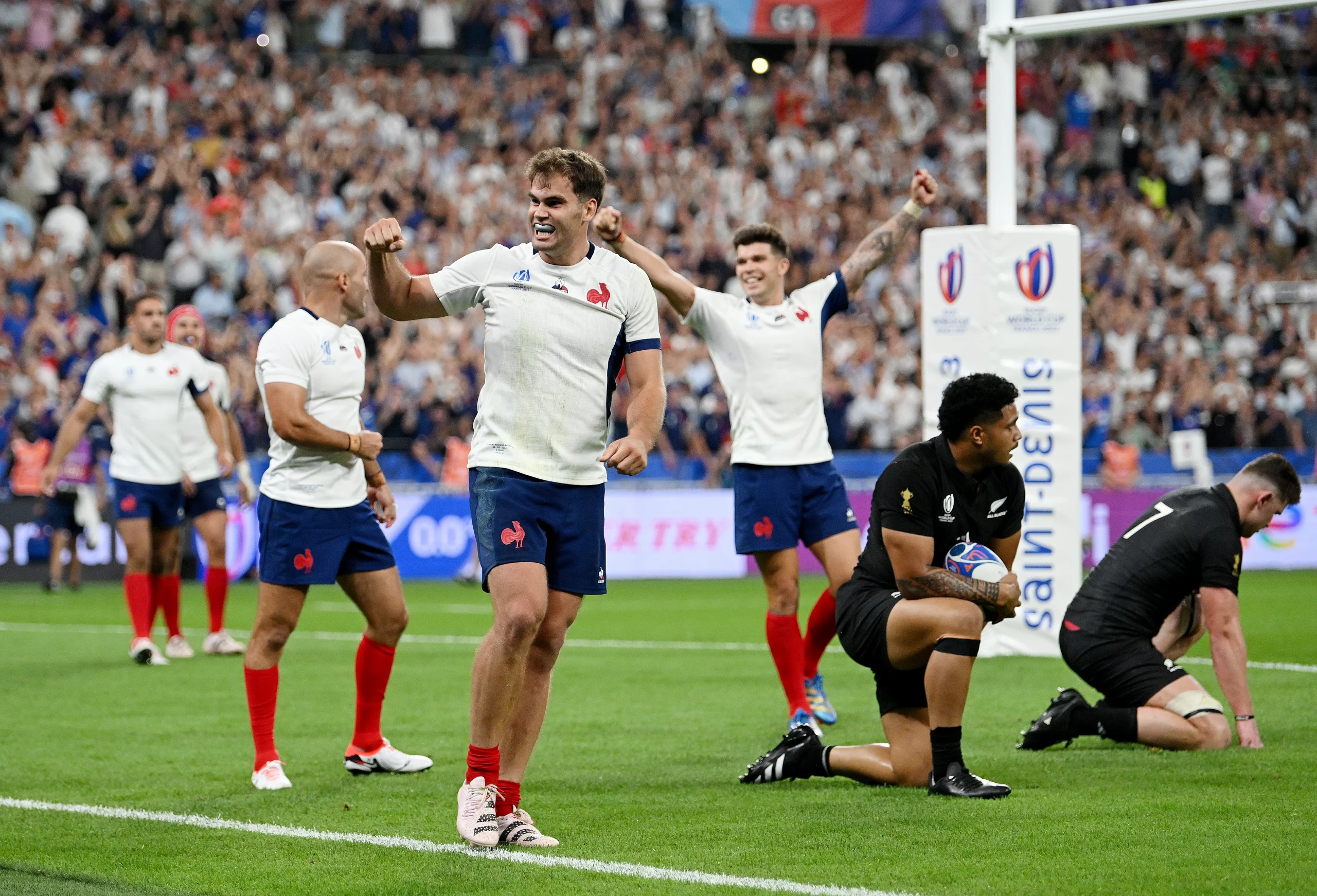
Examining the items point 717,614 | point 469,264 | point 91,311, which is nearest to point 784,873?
point 469,264

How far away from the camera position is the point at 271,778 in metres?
7.03

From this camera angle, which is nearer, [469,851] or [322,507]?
[469,851]

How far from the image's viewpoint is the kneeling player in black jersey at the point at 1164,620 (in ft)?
24.8

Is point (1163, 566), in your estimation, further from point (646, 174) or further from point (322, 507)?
point (646, 174)

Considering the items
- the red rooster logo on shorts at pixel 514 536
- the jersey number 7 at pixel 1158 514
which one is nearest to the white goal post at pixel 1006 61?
the jersey number 7 at pixel 1158 514

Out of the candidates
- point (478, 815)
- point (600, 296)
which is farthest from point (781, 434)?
point (478, 815)

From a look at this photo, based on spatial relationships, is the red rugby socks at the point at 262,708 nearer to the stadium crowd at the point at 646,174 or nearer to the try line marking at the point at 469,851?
the try line marking at the point at 469,851

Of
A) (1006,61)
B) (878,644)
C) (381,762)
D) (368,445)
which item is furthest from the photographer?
(1006,61)

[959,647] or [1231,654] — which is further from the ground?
[959,647]

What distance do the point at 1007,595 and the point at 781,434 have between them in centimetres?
269

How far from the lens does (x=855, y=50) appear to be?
32.3 meters

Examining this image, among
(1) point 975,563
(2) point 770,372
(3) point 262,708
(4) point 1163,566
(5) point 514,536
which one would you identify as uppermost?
(2) point 770,372

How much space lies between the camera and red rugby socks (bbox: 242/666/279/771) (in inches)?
281

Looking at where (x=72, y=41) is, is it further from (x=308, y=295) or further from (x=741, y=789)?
(x=741, y=789)
